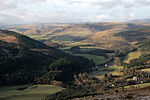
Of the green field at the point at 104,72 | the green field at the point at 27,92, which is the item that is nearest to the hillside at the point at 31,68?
the green field at the point at 27,92

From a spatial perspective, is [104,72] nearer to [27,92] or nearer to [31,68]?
[31,68]

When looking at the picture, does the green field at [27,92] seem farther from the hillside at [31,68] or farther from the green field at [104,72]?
the green field at [104,72]

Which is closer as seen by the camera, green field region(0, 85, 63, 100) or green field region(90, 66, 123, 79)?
green field region(0, 85, 63, 100)

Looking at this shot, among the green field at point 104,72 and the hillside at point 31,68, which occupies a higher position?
the hillside at point 31,68

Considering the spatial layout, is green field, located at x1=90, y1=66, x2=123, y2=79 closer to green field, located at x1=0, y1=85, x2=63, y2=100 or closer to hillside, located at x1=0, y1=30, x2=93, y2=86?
hillside, located at x1=0, y1=30, x2=93, y2=86

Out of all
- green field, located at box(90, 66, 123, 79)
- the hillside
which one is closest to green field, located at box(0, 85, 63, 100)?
the hillside

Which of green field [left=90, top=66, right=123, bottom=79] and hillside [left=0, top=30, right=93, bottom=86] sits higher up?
hillside [left=0, top=30, right=93, bottom=86]

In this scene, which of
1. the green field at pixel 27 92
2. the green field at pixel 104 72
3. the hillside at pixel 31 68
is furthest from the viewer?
the green field at pixel 104 72

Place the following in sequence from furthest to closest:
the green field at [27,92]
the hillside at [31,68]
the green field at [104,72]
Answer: the green field at [104,72] < the hillside at [31,68] < the green field at [27,92]
